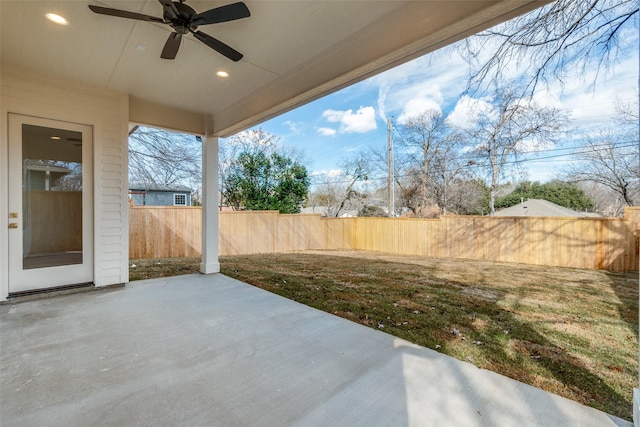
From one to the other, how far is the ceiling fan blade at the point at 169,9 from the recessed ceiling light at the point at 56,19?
1.16 metres

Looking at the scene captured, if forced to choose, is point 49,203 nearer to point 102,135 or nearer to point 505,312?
point 102,135

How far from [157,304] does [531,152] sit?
12.2 meters

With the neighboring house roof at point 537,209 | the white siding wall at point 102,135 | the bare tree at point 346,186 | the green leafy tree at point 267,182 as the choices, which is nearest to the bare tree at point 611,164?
the neighboring house roof at point 537,209

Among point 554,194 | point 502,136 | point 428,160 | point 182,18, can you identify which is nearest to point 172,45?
point 182,18

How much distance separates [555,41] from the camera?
3256 mm

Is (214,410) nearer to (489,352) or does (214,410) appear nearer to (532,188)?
(489,352)

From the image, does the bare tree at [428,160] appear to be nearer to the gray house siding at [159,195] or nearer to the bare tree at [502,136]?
the bare tree at [502,136]

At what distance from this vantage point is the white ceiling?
2.18 meters

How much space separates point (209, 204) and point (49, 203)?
2032 millimetres

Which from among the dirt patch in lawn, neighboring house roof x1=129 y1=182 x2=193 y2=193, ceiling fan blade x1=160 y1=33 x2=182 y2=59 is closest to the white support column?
the dirt patch in lawn

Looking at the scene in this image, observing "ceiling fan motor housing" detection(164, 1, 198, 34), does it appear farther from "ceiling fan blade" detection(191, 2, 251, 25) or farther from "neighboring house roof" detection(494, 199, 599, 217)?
"neighboring house roof" detection(494, 199, 599, 217)

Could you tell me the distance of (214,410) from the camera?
1.54 meters

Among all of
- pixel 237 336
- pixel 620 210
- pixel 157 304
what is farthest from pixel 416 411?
pixel 620 210

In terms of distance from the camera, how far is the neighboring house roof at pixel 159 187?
39.7 ft
